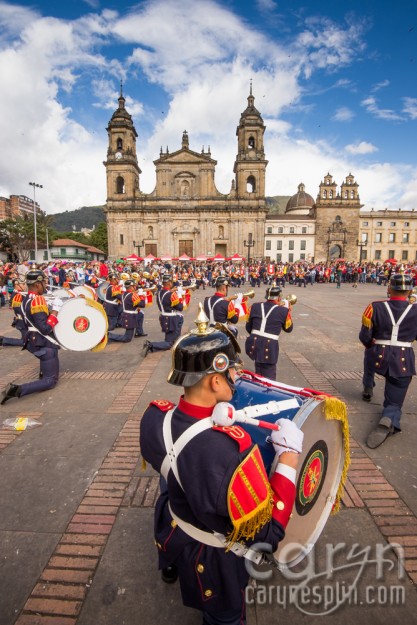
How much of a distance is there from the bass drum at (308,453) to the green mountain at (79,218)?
187 m

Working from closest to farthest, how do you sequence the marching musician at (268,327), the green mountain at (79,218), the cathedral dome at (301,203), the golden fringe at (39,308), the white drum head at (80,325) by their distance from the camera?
the marching musician at (268,327) → the golden fringe at (39,308) → the white drum head at (80,325) → the cathedral dome at (301,203) → the green mountain at (79,218)

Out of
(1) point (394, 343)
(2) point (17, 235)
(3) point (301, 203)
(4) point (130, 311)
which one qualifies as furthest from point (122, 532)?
(3) point (301, 203)

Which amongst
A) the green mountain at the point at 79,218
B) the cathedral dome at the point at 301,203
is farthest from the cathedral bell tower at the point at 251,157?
the green mountain at the point at 79,218

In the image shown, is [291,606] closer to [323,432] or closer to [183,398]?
[323,432]

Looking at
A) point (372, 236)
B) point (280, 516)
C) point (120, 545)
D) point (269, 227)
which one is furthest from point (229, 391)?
point (372, 236)

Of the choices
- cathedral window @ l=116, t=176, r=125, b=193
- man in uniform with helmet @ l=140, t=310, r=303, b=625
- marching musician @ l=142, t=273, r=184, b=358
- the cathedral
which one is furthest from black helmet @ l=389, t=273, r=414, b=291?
cathedral window @ l=116, t=176, r=125, b=193

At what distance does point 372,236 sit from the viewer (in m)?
68.6

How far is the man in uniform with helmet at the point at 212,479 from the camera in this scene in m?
1.46

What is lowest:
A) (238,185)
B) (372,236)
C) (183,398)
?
(183,398)

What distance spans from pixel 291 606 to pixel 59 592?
152 centimetres

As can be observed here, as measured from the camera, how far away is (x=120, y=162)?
5412 centimetres

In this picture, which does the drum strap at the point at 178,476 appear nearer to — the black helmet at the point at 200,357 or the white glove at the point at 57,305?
the black helmet at the point at 200,357

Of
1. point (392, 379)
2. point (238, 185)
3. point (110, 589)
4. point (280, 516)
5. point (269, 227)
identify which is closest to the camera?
point (280, 516)

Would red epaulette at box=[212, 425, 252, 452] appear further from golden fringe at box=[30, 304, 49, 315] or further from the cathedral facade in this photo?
the cathedral facade
